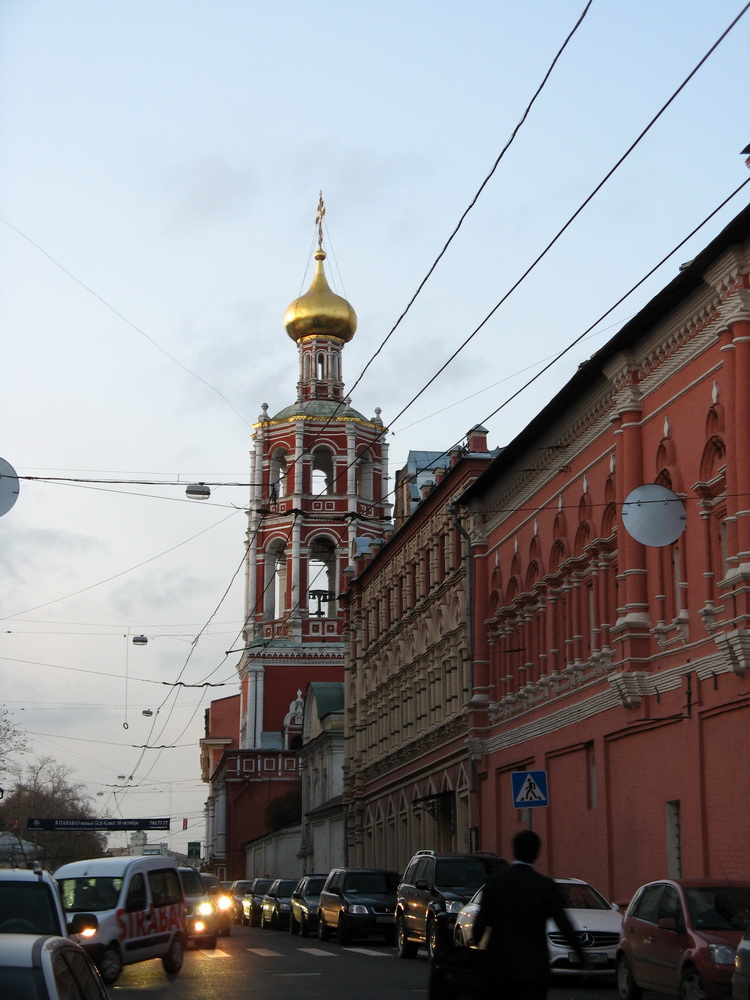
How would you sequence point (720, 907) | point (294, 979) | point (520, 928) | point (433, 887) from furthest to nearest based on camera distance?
point (433, 887) → point (294, 979) → point (720, 907) → point (520, 928)

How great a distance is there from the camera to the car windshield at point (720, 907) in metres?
16.3

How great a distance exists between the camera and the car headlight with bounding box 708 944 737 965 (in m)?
15.4

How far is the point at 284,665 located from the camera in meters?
86.1

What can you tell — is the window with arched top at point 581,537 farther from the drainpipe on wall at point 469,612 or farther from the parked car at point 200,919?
the parked car at point 200,919

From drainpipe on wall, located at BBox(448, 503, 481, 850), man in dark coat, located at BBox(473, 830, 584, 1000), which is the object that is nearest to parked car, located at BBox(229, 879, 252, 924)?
drainpipe on wall, located at BBox(448, 503, 481, 850)

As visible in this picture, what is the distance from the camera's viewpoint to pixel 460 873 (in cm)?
2642

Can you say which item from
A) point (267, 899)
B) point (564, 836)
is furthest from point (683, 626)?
point (267, 899)

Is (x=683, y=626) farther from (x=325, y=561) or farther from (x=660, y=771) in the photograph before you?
(x=325, y=561)

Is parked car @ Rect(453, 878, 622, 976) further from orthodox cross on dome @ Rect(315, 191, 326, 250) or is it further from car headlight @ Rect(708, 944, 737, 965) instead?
orthodox cross on dome @ Rect(315, 191, 326, 250)

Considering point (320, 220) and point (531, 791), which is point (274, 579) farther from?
point (531, 791)

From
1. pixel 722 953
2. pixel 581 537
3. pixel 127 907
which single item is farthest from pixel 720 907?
pixel 581 537

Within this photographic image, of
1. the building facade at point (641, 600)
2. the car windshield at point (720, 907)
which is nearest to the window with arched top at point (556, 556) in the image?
the building facade at point (641, 600)

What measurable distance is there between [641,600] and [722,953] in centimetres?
1216

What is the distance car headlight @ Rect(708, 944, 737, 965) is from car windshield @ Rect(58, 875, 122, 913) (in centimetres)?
842
